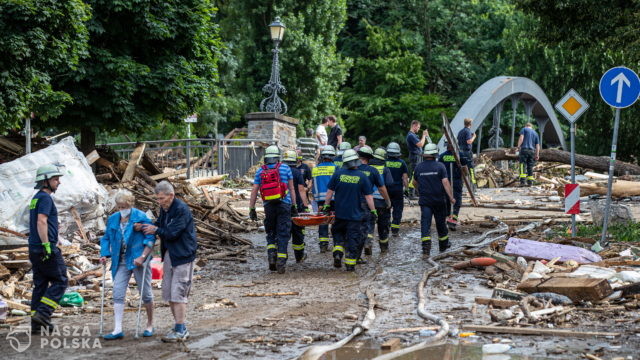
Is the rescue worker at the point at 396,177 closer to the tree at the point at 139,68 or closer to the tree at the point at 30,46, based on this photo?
the tree at the point at 139,68

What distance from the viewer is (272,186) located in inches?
475

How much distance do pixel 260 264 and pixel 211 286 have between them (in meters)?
2.07

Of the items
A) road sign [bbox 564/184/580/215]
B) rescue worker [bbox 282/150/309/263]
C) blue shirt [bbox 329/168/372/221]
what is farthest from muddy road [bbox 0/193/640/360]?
road sign [bbox 564/184/580/215]

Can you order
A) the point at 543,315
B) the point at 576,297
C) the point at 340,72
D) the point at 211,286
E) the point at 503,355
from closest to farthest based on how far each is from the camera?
the point at 503,355 < the point at 543,315 < the point at 576,297 < the point at 211,286 < the point at 340,72

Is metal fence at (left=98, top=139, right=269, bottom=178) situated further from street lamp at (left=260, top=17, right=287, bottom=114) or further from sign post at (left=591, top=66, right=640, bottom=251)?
sign post at (left=591, top=66, right=640, bottom=251)

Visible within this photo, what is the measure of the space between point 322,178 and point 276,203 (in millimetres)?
1969

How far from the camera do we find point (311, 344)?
24.8 feet

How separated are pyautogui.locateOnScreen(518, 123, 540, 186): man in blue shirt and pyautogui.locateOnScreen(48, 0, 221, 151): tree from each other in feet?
41.3

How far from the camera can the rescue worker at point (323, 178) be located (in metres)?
13.9

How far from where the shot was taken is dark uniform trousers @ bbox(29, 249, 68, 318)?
842 centimetres

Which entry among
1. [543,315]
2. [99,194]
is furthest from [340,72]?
[543,315]

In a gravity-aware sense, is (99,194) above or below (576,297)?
above

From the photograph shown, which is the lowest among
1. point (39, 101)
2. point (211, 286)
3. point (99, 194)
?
point (211, 286)

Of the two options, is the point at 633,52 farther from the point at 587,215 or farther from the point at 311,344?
the point at 311,344
